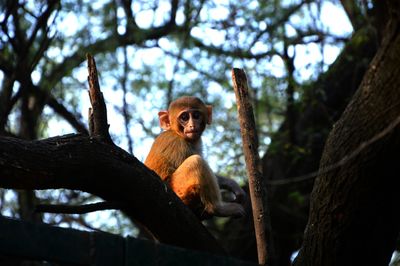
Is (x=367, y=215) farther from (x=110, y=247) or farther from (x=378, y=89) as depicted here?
(x=110, y=247)

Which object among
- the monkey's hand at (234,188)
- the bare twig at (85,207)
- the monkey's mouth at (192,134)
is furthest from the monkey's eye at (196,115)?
the bare twig at (85,207)

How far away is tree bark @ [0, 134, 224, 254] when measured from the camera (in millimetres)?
5027

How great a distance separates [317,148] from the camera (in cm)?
1193

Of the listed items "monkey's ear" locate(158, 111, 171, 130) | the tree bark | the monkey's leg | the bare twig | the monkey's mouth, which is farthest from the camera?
"monkey's ear" locate(158, 111, 171, 130)

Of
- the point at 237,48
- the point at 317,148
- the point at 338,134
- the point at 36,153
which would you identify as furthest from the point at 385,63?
the point at 237,48

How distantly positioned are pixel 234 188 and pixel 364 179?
9.23 feet

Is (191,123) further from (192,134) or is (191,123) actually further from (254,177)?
(254,177)

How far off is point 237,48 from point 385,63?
829 cm

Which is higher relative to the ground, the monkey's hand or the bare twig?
the monkey's hand

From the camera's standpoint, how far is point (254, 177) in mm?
6371

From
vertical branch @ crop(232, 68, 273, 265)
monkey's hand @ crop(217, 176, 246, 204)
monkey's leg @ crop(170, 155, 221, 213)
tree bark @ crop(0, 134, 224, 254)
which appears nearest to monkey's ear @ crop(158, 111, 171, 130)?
monkey's hand @ crop(217, 176, 246, 204)

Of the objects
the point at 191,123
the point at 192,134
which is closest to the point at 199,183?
the point at 192,134

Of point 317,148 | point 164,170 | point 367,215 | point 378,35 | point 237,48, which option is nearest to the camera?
point 367,215

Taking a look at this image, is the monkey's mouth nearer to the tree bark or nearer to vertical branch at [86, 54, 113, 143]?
the tree bark
